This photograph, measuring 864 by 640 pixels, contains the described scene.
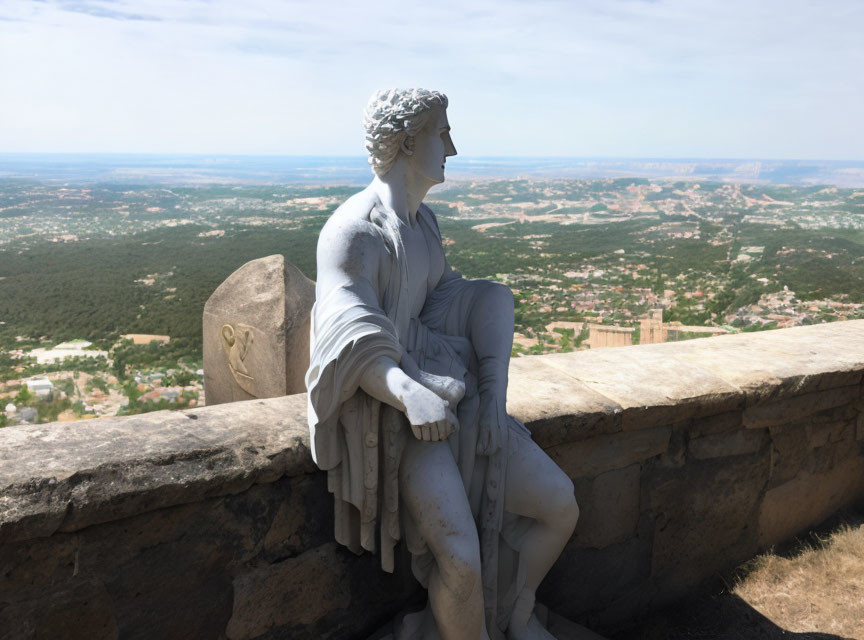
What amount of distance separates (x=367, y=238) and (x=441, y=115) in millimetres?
430

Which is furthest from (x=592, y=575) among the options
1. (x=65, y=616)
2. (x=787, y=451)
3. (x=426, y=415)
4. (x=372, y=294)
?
(x=65, y=616)

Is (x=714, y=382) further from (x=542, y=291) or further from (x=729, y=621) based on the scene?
(x=542, y=291)

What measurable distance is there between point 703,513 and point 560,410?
97 cm

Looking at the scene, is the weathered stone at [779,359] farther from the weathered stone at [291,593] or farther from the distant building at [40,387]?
the distant building at [40,387]

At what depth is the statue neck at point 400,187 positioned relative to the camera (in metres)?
1.99

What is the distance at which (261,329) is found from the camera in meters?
4.01

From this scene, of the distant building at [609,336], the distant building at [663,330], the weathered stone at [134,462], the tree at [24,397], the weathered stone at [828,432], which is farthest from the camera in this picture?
A: the distant building at [663,330]

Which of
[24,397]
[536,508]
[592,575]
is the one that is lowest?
[592,575]

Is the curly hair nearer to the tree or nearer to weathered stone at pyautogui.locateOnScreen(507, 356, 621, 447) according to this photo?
weathered stone at pyautogui.locateOnScreen(507, 356, 621, 447)

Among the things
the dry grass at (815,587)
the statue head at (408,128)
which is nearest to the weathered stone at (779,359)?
the dry grass at (815,587)

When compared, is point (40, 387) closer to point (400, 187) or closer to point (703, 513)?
point (400, 187)

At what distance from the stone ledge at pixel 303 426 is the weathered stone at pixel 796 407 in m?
0.02

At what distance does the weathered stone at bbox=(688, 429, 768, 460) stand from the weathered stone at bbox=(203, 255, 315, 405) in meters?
2.08

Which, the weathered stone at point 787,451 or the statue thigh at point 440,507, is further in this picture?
the weathered stone at point 787,451
